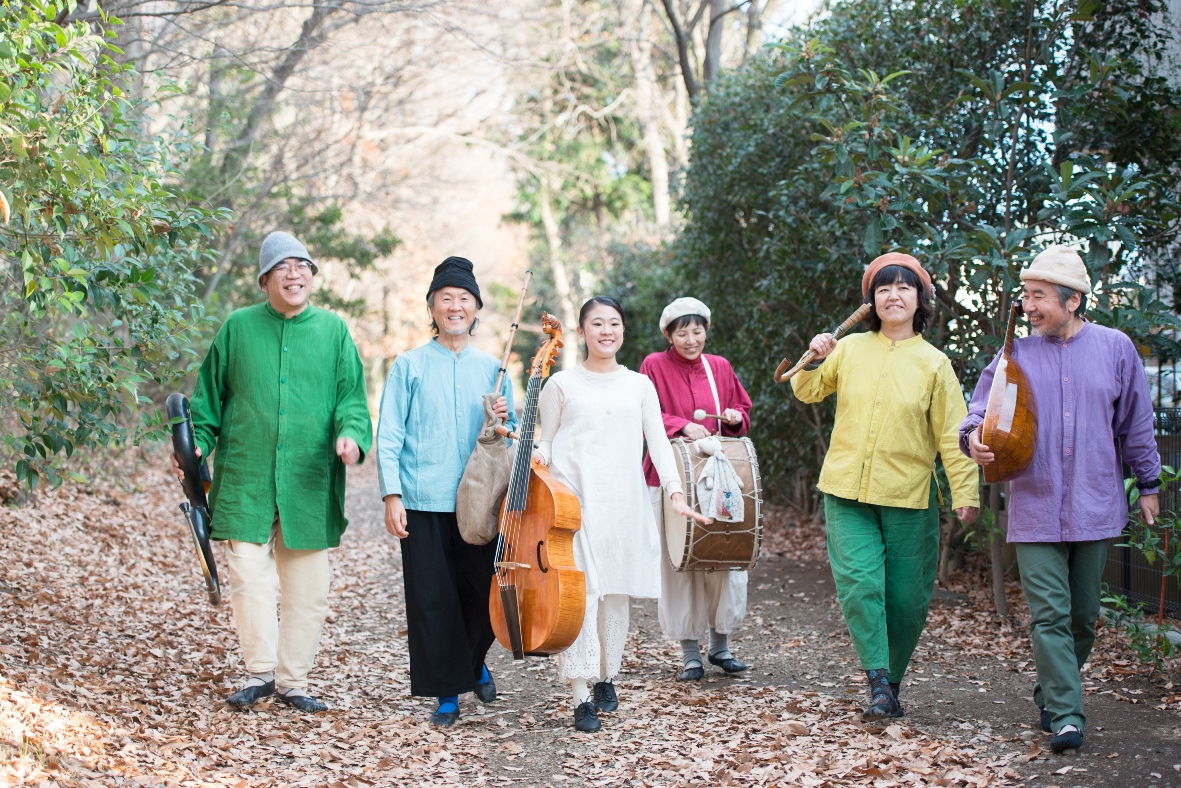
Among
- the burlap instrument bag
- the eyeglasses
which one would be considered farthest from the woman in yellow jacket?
the eyeglasses

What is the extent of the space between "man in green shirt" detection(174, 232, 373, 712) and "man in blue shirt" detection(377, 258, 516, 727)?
22 centimetres

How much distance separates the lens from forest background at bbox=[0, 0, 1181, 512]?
5012 mm

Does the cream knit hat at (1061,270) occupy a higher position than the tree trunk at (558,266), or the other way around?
the tree trunk at (558,266)

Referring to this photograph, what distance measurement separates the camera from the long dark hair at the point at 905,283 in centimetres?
506

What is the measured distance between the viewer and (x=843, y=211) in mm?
7516

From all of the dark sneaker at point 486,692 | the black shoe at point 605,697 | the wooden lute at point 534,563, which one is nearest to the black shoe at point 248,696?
the dark sneaker at point 486,692

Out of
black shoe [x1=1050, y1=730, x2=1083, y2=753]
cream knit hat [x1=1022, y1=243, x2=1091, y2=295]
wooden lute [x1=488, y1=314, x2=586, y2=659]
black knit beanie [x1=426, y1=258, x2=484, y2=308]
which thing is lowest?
black shoe [x1=1050, y1=730, x2=1083, y2=753]

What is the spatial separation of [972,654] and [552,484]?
2.96 metres

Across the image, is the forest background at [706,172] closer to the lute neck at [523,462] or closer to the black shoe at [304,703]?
Answer: the black shoe at [304,703]

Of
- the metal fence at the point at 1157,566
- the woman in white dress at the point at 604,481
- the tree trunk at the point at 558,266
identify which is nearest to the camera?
the woman in white dress at the point at 604,481

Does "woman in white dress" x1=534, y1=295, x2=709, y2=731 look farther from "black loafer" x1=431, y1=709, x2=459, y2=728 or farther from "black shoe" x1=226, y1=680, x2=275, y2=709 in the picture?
"black shoe" x1=226, y1=680, x2=275, y2=709

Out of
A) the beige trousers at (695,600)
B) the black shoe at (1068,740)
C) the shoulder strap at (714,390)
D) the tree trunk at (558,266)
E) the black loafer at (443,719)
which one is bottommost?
the black loafer at (443,719)

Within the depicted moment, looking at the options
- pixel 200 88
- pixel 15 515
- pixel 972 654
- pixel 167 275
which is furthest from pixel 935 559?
pixel 200 88

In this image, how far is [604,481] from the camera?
203 inches
